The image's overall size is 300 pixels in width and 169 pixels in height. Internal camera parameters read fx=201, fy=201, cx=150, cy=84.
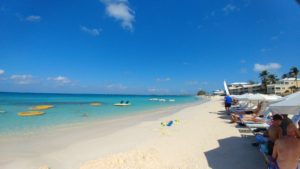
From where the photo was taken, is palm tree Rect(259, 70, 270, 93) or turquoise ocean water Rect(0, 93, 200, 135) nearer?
turquoise ocean water Rect(0, 93, 200, 135)

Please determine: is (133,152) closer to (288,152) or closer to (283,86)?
(288,152)

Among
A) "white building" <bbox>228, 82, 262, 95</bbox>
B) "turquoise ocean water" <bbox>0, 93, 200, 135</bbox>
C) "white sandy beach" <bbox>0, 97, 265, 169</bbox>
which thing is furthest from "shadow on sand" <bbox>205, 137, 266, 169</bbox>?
"white building" <bbox>228, 82, 262, 95</bbox>

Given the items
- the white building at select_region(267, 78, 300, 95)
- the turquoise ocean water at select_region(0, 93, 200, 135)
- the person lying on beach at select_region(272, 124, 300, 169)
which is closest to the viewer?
the person lying on beach at select_region(272, 124, 300, 169)

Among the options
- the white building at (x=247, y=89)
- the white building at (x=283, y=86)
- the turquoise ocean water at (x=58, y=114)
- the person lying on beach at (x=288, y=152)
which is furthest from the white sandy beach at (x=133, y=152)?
the white building at (x=247, y=89)

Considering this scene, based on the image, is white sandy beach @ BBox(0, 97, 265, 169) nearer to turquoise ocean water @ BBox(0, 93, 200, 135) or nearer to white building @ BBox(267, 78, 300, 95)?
turquoise ocean water @ BBox(0, 93, 200, 135)

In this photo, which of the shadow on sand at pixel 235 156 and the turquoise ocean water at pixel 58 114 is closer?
the shadow on sand at pixel 235 156

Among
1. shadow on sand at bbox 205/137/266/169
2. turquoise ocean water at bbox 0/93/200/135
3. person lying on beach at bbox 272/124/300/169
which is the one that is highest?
person lying on beach at bbox 272/124/300/169

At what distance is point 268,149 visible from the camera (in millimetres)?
4121

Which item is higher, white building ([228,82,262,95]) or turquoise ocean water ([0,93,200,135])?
white building ([228,82,262,95])

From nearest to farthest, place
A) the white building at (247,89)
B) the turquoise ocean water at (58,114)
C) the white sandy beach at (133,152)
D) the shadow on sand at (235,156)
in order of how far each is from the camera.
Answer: the shadow on sand at (235,156)
the white sandy beach at (133,152)
the turquoise ocean water at (58,114)
the white building at (247,89)

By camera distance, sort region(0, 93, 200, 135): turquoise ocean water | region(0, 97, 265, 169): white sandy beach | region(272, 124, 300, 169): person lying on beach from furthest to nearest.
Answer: region(0, 93, 200, 135): turquoise ocean water, region(0, 97, 265, 169): white sandy beach, region(272, 124, 300, 169): person lying on beach

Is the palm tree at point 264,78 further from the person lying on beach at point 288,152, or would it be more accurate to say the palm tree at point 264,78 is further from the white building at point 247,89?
the person lying on beach at point 288,152

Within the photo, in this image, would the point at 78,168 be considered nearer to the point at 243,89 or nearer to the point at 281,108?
the point at 281,108

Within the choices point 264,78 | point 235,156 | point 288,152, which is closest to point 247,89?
point 264,78
